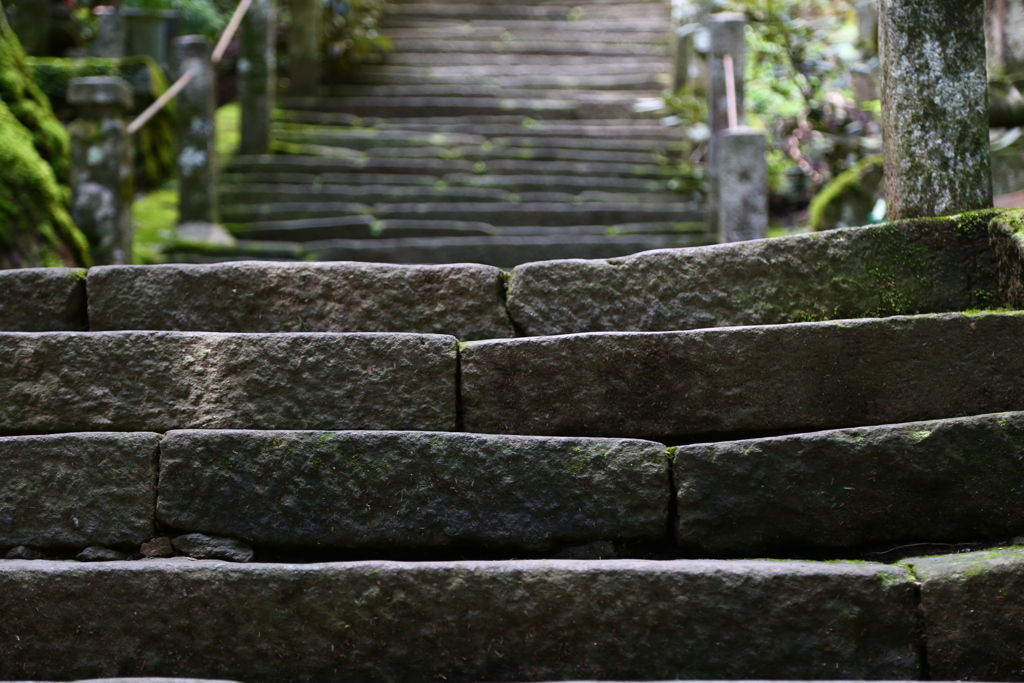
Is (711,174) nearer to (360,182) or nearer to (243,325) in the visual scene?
(360,182)

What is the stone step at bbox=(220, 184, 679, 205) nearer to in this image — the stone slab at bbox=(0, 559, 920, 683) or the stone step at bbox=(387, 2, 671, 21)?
the stone step at bbox=(387, 2, 671, 21)

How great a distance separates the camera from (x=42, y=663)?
191cm

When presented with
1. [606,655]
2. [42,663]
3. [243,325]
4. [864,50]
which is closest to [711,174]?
[864,50]

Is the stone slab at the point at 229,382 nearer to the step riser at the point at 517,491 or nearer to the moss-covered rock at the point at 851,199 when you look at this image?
the step riser at the point at 517,491

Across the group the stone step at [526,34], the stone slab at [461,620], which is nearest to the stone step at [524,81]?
the stone step at [526,34]

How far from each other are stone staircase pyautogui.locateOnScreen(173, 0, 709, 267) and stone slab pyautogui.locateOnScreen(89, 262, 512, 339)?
2806 millimetres

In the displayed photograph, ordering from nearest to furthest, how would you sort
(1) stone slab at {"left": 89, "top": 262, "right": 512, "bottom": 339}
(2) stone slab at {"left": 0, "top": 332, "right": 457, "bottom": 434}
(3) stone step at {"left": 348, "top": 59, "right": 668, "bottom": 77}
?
(2) stone slab at {"left": 0, "top": 332, "right": 457, "bottom": 434}
(1) stone slab at {"left": 89, "top": 262, "right": 512, "bottom": 339}
(3) stone step at {"left": 348, "top": 59, "right": 668, "bottom": 77}

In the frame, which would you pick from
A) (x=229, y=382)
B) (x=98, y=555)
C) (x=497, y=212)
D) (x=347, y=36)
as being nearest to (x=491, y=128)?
(x=497, y=212)

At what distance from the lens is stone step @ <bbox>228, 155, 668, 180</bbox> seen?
6.76 metres

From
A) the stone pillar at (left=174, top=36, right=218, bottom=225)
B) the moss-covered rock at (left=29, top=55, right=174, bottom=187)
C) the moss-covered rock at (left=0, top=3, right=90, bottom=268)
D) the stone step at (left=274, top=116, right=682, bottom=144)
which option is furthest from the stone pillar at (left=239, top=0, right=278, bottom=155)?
the moss-covered rock at (left=0, top=3, right=90, bottom=268)

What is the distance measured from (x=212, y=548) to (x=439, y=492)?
0.57m

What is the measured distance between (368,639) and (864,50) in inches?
272

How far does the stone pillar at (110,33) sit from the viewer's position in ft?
27.9

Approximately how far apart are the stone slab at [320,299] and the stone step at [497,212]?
3.60 meters
